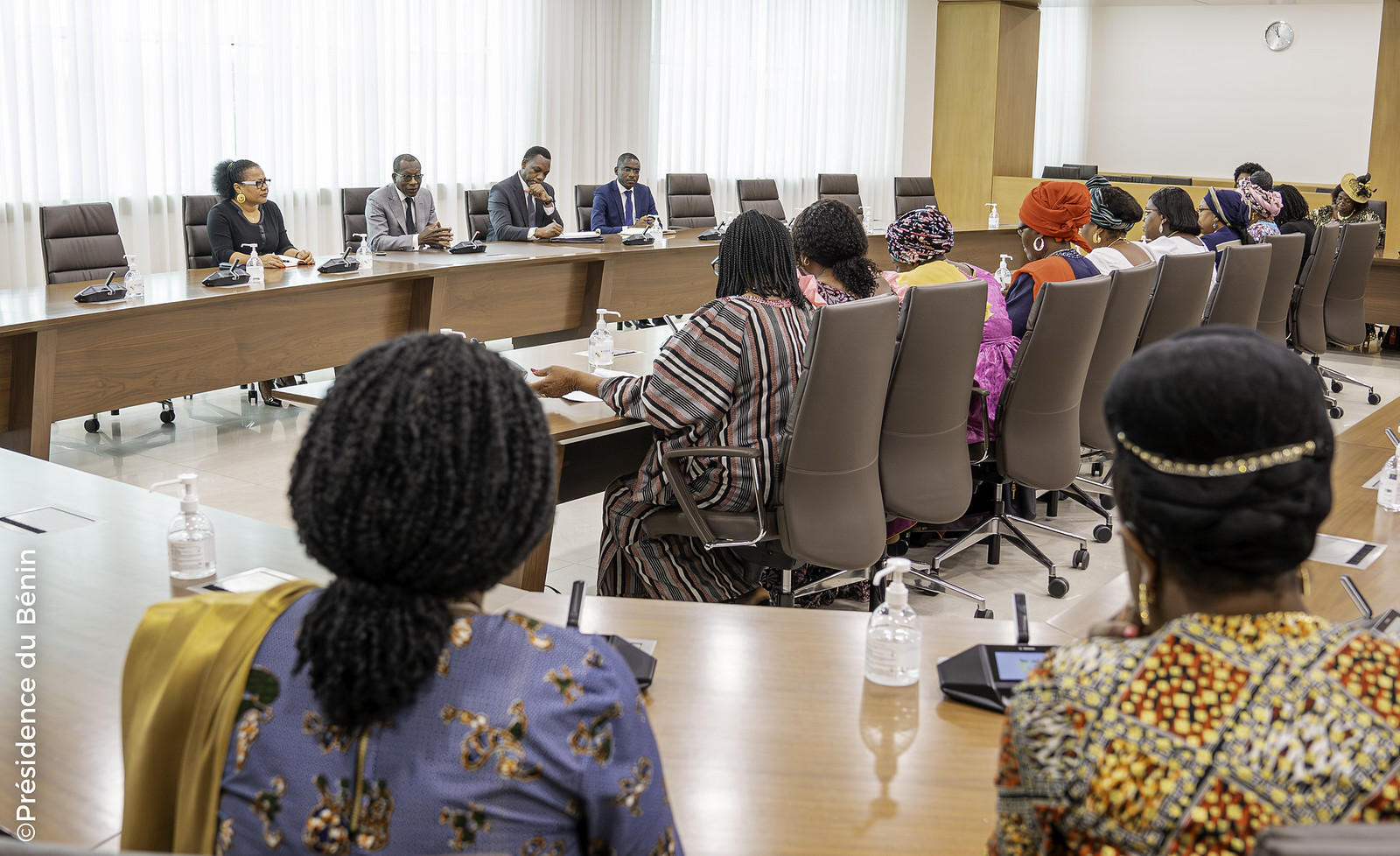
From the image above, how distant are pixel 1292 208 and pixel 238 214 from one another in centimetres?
604

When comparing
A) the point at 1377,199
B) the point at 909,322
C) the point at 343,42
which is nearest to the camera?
the point at 909,322

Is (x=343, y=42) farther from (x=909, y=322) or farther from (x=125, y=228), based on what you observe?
(x=909, y=322)

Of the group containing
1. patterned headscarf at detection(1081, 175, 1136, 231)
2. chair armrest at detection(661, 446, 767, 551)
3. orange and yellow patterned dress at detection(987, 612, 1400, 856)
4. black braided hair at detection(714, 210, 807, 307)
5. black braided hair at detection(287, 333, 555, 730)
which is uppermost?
patterned headscarf at detection(1081, 175, 1136, 231)

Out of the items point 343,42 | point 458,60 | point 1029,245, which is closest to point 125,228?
point 343,42

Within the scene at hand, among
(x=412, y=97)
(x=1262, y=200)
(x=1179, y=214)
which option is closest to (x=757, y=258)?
(x=1179, y=214)

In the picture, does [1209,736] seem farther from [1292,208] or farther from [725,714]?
[1292,208]

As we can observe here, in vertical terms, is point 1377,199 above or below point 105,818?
above

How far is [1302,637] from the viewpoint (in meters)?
0.91

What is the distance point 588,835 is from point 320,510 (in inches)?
14.0

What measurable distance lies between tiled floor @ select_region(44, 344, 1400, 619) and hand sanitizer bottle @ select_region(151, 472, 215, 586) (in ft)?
3.88

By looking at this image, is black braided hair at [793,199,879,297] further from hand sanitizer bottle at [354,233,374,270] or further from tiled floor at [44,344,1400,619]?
hand sanitizer bottle at [354,233,374,270]

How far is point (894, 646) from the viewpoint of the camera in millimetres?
1585

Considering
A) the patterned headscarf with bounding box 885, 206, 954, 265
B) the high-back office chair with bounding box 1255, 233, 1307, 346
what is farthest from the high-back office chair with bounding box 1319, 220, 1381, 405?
the patterned headscarf with bounding box 885, 206, 954, 265

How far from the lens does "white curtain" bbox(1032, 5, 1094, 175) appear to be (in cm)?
1403
